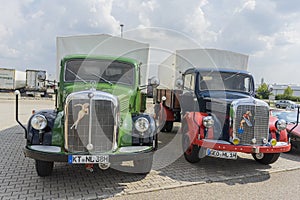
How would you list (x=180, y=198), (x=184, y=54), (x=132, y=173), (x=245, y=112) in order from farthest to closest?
(x=184, y=54)
(x=245, y=112)
(x=132, y=173)
(x=180, y=198)

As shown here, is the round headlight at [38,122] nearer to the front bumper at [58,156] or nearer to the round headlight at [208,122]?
the front bumper at [58,156]

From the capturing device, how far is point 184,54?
39.8 ft

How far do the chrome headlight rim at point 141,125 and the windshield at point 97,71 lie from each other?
1248 millimetres

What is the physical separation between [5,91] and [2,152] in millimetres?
26351

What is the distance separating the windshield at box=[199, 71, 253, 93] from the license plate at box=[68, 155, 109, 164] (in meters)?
3.64

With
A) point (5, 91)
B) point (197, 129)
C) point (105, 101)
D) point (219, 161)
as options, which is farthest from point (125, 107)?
point (5, 91)

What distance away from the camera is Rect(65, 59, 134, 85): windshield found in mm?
4930

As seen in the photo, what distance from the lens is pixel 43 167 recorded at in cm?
407

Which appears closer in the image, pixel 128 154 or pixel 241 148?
pixel 128 154

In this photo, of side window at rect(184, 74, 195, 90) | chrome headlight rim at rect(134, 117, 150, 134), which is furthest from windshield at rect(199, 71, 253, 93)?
chrome headlight rim at rect(134, 117, 150, 134)

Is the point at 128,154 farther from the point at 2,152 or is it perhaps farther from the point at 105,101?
the point at 2,152

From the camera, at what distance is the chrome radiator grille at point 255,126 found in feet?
15.9

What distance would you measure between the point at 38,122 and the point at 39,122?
0.6 inches

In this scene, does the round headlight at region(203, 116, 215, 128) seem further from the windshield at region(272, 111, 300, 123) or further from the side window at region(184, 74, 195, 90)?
the windshield at region(272, 111, 300, 123)
